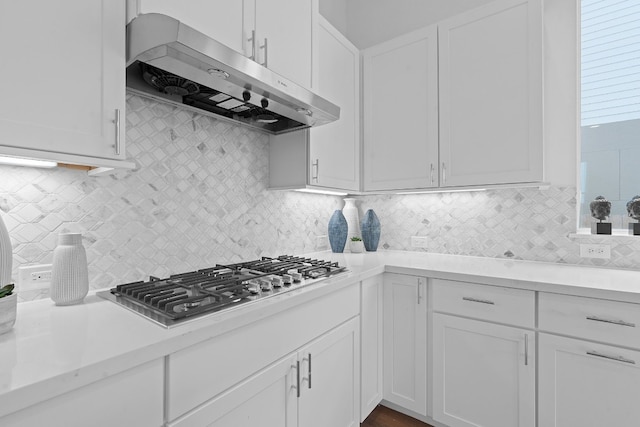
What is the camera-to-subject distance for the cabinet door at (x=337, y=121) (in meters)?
1.98

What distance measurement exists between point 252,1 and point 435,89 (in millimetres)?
1261

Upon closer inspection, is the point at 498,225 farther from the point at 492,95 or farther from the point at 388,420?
the point at 388,420

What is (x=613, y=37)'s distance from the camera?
1937mm

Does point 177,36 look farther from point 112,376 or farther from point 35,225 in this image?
point 112,376

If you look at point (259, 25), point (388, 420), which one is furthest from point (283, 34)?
point (388, 420)

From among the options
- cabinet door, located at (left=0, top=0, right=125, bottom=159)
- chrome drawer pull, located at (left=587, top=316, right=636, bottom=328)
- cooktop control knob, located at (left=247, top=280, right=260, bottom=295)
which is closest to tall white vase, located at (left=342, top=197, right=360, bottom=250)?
cooktop control knob, located at (left=247, top=280, right=260, bottom=295)

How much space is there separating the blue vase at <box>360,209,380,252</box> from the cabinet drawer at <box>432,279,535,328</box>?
2.61 feet

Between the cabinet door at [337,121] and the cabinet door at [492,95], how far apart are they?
1.99 feet

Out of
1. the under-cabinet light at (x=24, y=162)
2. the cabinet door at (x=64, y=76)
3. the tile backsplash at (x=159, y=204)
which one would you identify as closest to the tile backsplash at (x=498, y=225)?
the tile backsplash at (x=159, y=204)

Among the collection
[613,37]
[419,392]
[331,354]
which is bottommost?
[419,392]

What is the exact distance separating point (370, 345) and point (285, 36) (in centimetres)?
173

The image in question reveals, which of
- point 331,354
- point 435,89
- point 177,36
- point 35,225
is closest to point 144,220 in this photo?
point 35,225

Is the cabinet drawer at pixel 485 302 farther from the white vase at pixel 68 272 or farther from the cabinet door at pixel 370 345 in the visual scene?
the white vase at pixel 68 272

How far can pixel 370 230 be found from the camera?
2.51 metres
